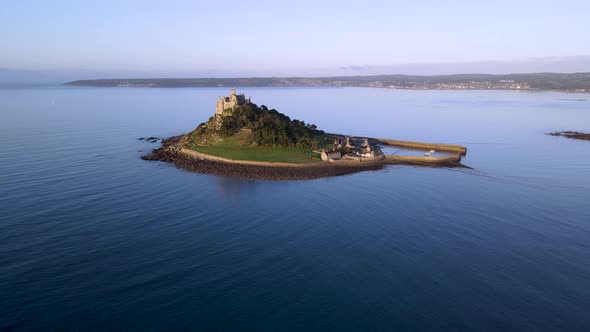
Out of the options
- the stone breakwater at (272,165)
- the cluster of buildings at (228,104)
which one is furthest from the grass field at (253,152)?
the cluster of buildings at (228,104)

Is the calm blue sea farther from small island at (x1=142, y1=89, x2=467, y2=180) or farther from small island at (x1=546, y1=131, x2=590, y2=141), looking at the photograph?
small island at (x1=546, y1=131, x2=590, y2=141)

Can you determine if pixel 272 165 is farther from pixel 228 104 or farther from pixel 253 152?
pixel 228 104

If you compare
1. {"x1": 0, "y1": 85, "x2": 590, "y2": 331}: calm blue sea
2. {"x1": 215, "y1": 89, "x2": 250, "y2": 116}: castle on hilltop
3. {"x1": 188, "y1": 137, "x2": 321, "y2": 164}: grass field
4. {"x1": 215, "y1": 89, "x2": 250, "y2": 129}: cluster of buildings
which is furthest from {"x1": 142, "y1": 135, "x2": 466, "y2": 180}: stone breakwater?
{"x1": 215, "y1": 89, "x2": 250, "y2": 116}: castle on hilltop

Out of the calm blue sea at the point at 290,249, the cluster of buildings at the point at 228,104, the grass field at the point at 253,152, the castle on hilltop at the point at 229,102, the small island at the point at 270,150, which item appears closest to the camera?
the calm blue sea at the point at 290,249

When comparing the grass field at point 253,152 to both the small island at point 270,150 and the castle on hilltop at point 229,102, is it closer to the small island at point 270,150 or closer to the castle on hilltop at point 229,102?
the small island at point 270,150

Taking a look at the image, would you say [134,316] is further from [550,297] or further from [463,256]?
[550,297]

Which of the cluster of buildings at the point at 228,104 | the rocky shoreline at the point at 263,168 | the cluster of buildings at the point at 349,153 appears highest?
the cluster of buildings at the point at 228,104

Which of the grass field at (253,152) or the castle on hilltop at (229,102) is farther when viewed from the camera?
the castle on hilltop at (229,102)
